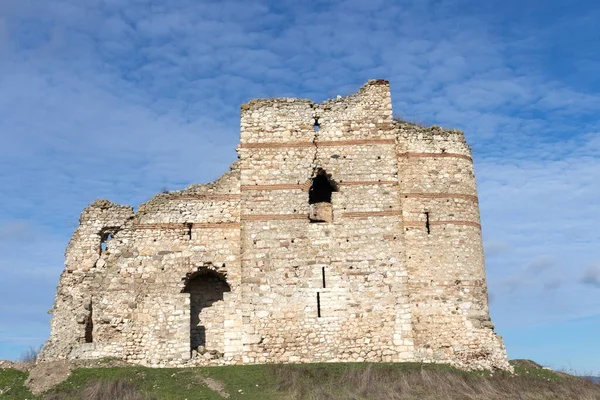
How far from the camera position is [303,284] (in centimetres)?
1595

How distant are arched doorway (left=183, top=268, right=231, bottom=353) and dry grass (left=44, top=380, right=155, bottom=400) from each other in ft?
10.1

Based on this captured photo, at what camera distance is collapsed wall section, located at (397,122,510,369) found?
52.3 feet

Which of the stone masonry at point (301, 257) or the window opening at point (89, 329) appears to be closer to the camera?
the stone masonry at point (301, 257)

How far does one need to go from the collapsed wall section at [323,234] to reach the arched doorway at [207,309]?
1.24 m

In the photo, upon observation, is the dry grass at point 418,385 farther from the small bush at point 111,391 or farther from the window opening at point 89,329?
the window opening at point 89,329

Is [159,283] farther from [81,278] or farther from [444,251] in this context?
[444,251]

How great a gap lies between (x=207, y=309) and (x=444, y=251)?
22.2 ft

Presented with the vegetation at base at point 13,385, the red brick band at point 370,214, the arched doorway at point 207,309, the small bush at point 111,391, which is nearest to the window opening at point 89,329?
the vegetation at base at point 13,385

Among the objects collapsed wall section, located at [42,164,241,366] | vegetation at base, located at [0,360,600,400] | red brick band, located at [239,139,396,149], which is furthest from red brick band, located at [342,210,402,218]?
vegetation at base, located at [0,360,600,400]

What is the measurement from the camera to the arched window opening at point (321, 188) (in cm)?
1669

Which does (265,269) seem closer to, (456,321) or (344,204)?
(344,204)

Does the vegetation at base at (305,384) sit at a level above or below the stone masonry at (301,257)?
below

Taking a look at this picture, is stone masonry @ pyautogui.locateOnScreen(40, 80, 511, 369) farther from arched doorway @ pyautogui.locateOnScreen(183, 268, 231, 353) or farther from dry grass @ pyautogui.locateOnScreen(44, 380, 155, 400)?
dry grass @ pyautogui.locateOnScreen(44, 380, 155, 400)

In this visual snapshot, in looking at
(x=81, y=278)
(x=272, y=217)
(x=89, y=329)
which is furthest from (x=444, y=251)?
(x=81, y=278)
